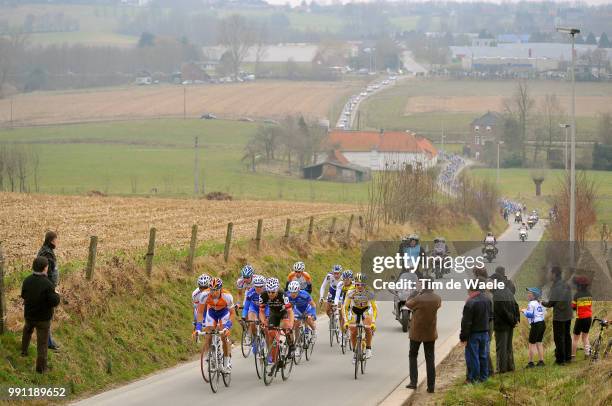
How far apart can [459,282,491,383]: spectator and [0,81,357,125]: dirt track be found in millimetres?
105735

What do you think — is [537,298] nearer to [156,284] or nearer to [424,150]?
[156,284]

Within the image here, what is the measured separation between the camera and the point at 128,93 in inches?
6043

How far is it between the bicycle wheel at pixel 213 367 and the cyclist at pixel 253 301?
1.38 m

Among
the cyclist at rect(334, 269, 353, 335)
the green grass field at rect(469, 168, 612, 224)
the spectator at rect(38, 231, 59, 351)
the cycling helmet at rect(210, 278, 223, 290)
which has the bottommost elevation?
the green grass field at rect(469, 168, 612, 224)

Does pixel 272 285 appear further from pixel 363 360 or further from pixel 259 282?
pixel 363 360

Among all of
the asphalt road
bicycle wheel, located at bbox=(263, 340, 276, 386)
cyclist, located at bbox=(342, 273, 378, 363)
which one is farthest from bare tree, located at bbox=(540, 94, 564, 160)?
bicycle wheel, located at bbox=(263, 340, 276, 386)

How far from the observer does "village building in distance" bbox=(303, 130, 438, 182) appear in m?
102

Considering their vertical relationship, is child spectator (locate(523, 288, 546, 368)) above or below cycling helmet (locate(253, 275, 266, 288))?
below

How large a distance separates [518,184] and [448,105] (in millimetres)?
48382

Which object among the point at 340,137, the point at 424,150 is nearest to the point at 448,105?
the point at 340,137

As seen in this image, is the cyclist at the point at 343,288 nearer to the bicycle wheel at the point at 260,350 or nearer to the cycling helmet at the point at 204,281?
the bicycle wheel at the point at 260,350

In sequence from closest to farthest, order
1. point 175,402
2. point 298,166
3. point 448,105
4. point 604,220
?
point 175,402 → point 604,220 → point 298,166 → point 448,105

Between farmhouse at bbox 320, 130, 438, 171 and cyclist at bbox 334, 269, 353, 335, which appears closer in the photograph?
cyclist at bbox 334, 269, 353, 335

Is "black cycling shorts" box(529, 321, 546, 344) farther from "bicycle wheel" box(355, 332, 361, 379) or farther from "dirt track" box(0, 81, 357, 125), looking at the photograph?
"dirt track" box(0, 81, 357, 125)
